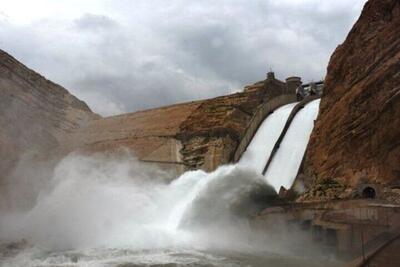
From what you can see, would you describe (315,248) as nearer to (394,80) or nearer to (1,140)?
(394,80)

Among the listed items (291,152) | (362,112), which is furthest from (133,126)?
(362,112)

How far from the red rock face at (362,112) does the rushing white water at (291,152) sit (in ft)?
4.15

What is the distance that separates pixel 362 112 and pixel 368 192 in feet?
11.4

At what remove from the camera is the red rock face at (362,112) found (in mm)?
17047

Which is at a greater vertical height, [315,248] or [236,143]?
[236,143]

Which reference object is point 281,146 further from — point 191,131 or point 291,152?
point 191,131

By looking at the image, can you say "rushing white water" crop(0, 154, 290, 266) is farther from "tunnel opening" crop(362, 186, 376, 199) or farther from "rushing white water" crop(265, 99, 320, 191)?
"tunnel opening" crop(362, 186, 376, 199)

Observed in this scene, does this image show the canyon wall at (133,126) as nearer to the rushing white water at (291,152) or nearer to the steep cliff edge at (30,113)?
the steep cliff edge at (30,113)

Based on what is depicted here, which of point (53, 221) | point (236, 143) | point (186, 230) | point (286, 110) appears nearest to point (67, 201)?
point (53, 221)

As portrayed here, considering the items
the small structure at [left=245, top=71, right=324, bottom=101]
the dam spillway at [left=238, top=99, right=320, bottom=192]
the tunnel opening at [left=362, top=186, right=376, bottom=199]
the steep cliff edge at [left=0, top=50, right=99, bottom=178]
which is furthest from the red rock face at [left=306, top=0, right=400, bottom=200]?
the steep cliff edge at [left=0, top=50, right=99, bottom=178]

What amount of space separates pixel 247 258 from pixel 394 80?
8477 millimetres

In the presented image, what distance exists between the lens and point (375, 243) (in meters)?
12.1

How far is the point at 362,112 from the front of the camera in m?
18.2

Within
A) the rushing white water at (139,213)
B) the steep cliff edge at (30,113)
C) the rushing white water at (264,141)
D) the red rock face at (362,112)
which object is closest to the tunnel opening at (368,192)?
the red rock face at (362,112)
